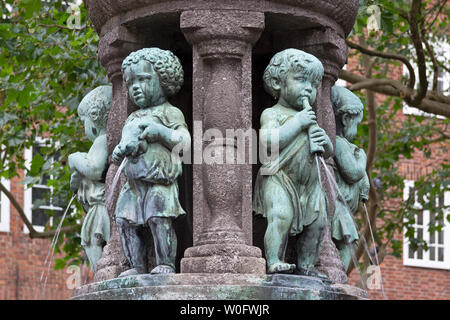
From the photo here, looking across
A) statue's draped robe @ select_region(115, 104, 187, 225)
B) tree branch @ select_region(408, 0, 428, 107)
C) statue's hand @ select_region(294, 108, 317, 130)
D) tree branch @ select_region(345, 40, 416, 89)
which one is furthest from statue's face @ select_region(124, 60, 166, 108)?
tree branch @ select_region(345, 40, 416, 89)

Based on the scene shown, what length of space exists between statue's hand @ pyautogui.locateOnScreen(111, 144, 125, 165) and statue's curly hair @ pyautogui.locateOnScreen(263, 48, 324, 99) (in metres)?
1.09

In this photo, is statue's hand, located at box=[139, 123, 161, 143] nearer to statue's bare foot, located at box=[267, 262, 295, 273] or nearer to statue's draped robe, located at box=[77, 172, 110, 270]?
statue's draped robe, located at box=[77, 172, 110, 270]

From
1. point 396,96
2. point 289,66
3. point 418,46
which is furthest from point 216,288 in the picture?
point 396,96

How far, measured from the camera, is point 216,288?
7.77m

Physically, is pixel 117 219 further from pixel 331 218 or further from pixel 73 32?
pixel 73 32

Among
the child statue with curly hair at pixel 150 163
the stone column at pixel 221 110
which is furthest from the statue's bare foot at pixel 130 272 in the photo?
the stone column at pixel 221 110

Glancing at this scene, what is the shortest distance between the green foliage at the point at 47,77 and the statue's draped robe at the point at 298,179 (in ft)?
18.3

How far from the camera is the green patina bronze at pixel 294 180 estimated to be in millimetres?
8250

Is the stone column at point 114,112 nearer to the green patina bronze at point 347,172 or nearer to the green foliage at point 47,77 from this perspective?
the green patina bronze at point 347,172

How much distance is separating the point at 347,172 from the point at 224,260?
1464mm

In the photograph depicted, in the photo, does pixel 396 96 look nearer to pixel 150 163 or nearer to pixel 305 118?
pixel 305 118

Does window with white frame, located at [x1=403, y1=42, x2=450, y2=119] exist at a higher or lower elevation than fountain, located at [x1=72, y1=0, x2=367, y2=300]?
higher

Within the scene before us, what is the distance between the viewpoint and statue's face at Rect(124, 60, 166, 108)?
27.8 ft
